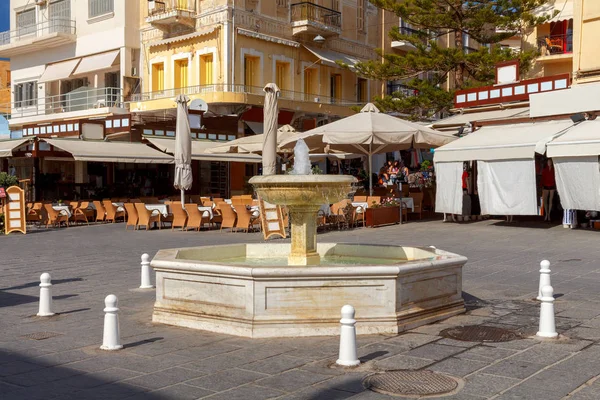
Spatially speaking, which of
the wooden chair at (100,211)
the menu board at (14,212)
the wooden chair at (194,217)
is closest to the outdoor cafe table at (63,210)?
the wooden chair at (100,211)

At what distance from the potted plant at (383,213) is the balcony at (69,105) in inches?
656

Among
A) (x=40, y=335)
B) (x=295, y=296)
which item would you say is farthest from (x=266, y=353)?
(x=40, y=335)

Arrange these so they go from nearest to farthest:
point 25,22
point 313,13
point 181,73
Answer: point 181,73
point 313,13
point 25,22

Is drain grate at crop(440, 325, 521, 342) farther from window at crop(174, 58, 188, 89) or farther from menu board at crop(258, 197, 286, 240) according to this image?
window at crop(174, 58, 188, 89)

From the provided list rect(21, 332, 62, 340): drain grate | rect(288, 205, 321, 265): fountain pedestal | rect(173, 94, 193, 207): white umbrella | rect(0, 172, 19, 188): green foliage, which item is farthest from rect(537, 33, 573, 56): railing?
rect(21, 332, 62, 340): drain grate

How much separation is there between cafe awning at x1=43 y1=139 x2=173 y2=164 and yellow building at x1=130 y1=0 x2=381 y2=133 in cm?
476

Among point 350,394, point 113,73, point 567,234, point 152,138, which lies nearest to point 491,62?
point 567,234

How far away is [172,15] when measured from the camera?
29.1m

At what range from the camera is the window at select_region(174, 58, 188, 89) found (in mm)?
30688

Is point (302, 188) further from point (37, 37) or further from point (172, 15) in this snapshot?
point (37, 37)

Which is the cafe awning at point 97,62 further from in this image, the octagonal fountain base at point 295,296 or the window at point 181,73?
the octagonal fountain base at point 295,296

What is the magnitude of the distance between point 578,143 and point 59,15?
27.5 meters

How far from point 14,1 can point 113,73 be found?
923cm

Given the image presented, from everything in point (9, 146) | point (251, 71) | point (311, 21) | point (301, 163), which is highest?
point (311, 21)
